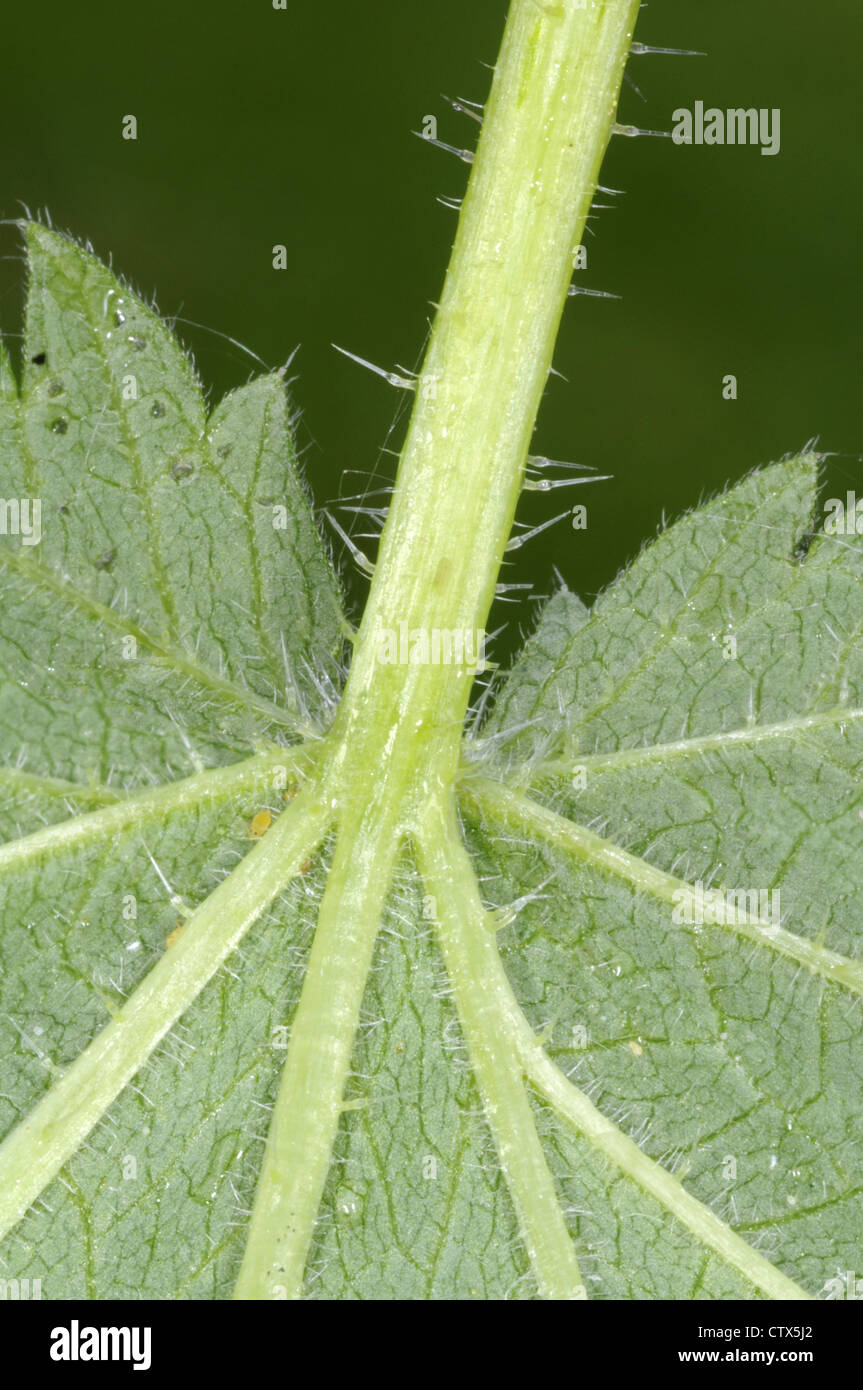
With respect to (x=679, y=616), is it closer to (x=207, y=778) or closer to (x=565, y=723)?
(x=565, y=723)

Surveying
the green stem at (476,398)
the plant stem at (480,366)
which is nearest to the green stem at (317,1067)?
the green stem at (476,398)

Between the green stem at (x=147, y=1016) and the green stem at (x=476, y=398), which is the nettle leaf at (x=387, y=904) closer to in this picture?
the green stem at (x=147, y=1016)

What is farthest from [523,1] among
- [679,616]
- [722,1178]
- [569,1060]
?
[722,1178]

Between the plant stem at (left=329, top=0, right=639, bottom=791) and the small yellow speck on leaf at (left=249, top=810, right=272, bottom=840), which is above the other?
the plant stem at (left=329, top=0, right=639, bottom=791)

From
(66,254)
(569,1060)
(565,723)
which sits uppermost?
(66,254)

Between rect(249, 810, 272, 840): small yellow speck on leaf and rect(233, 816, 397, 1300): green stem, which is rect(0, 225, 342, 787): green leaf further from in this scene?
rect(233, 816, 397, 1300): green stem

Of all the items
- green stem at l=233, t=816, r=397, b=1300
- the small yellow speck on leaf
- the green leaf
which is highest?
the green leaf

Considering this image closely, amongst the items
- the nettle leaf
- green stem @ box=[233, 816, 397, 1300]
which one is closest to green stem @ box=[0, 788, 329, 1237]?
the nettle leaf
